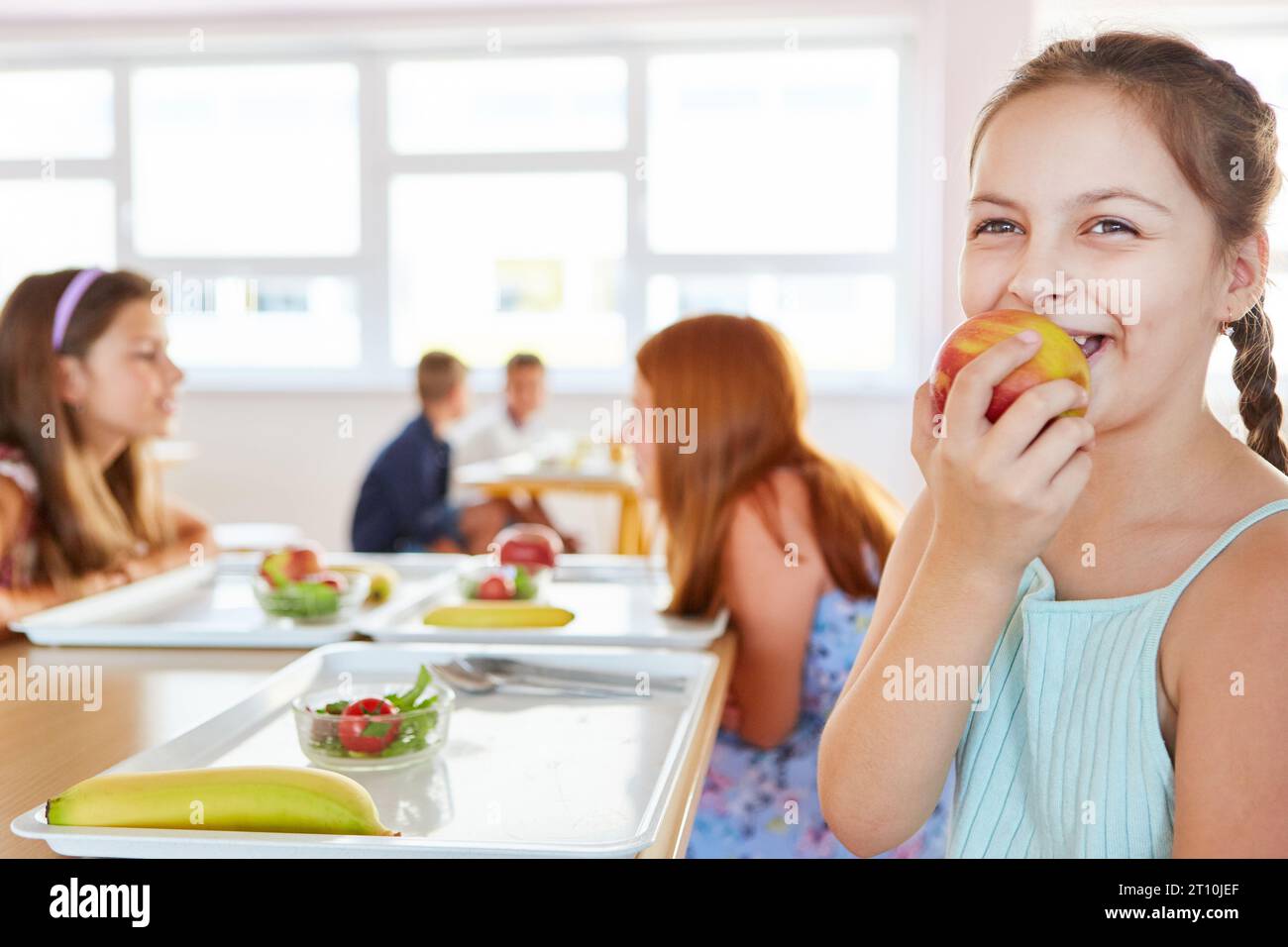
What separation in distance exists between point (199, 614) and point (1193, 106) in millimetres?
1420

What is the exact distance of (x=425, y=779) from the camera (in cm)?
107

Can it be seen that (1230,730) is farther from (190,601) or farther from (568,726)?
(190,601)

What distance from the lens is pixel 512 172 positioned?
590cm

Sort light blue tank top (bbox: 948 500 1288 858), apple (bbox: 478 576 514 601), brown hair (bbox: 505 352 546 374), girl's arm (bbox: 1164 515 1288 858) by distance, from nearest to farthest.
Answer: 1. girl's arm (bbox: 1164 515 1288 858)
2. light blue tank top (bbox: 948 500 1288 858)
3. apple (bbox: 478 576 514 601)
4. brown hair (bbox: 505 352 546 374)

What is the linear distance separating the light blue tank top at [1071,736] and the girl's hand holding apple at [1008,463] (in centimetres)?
14

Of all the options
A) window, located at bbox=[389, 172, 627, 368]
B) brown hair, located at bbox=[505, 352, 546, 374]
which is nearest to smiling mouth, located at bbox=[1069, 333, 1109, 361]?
brown hair, located at bbox=[505, 352, 546, 374]

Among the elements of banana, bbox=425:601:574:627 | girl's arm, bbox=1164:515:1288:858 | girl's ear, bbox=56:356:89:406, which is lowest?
banana, bbox=425:601:574:627

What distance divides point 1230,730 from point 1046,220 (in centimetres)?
35

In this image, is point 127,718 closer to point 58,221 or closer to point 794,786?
point 794,786

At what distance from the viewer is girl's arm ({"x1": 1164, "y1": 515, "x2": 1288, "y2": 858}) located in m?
0.76

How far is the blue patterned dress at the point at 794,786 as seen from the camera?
5.80 ft

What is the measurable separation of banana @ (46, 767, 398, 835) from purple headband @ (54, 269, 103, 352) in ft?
4.55

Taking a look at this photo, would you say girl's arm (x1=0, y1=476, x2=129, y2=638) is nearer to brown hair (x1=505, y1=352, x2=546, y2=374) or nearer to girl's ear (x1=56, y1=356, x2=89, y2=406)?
girl's ear (x1=56, y1=356, x2=89, y2=406)

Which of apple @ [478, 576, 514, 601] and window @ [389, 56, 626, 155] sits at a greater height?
window @ [389, 56, 626, 155]
